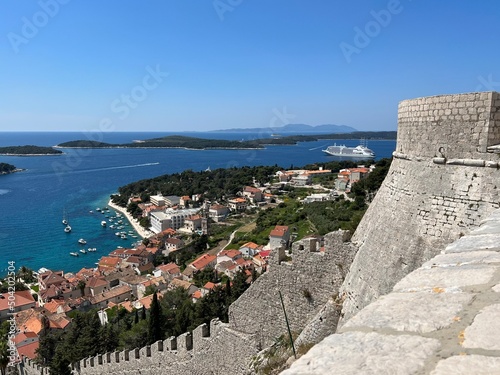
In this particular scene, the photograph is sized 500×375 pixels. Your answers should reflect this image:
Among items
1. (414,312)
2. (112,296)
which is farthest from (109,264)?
(414,312)

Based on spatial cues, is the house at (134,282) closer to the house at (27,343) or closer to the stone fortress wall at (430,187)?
the house at (27,343)

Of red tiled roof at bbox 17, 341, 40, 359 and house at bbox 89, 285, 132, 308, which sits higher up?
red tiled roof at bbox 17, 341, 40, 359

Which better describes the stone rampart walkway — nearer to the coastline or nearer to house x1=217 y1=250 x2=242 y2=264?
house x1=217 y1=250 x2=242 y2=264

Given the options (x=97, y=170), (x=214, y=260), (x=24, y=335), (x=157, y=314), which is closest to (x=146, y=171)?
(x=97, y=170)

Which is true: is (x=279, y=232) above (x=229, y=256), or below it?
above

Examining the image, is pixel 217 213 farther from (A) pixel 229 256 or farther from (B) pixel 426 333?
(B) pixel 426 333

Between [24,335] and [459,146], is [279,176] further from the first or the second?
[459,146]

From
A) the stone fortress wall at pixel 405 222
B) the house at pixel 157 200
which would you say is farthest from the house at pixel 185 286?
the house at pixel 157 200

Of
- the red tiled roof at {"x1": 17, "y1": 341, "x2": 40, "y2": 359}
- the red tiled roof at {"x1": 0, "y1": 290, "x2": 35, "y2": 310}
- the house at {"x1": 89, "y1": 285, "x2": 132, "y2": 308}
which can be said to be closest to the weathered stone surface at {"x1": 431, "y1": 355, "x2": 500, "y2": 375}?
the red tiled roof at {"x1": 17, "y1": 341, "x2": 40, "y2": 359}
